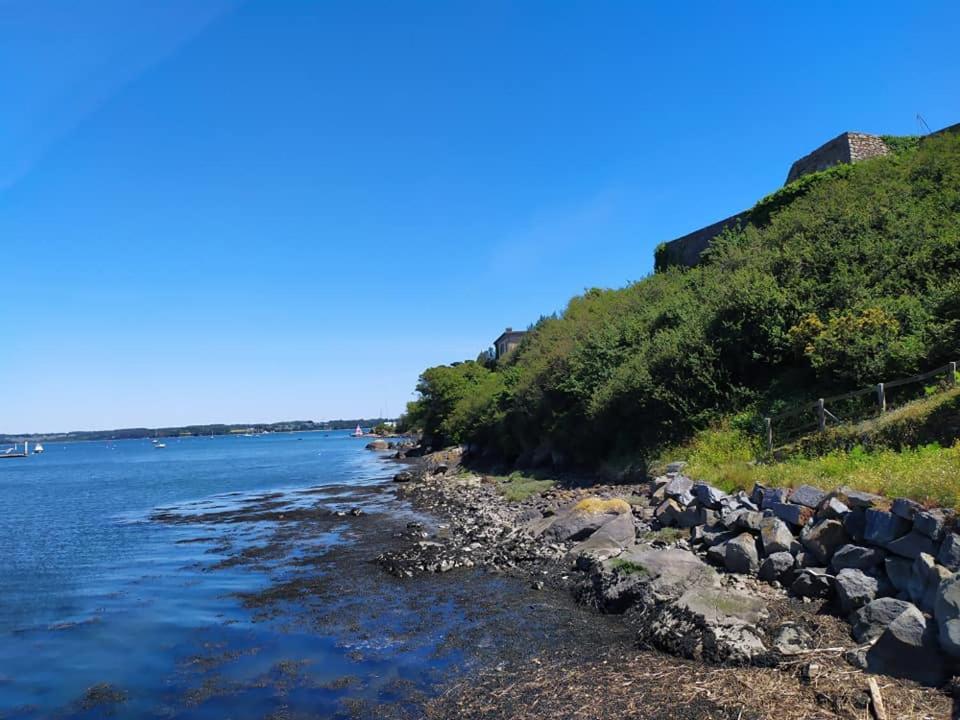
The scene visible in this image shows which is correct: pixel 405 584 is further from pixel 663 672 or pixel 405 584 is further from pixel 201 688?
pixel 663 672

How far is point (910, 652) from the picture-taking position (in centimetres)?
797

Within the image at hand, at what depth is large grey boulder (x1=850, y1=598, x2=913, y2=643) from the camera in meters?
8.82

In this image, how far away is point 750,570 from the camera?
12125 mm

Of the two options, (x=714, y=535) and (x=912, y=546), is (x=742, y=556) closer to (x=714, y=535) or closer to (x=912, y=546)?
(x=714, y=535)

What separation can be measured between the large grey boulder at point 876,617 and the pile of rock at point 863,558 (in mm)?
12

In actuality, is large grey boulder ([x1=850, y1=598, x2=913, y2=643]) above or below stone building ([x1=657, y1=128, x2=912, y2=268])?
below

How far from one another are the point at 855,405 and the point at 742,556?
8.65 meters

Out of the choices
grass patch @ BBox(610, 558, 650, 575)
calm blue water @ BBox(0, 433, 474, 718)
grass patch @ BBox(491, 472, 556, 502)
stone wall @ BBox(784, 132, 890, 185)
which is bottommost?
calm blue water @ BBox(0, 433, 474, 718)

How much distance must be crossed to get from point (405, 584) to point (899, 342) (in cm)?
1462

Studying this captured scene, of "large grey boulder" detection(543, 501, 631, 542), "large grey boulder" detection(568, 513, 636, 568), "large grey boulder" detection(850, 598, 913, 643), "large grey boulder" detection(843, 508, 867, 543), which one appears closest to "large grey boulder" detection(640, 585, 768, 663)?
"large grey boulder" detection(850, 598, 913, 643)

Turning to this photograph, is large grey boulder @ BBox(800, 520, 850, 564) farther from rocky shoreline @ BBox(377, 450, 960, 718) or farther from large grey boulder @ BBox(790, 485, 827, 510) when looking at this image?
large grey boulder @ BBox(790, 485, 827, 510)

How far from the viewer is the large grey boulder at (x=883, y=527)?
9812mm

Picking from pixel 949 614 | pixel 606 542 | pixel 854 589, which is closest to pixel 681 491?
pixel 606 542

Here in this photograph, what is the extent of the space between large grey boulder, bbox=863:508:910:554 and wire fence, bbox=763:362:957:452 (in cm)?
721
